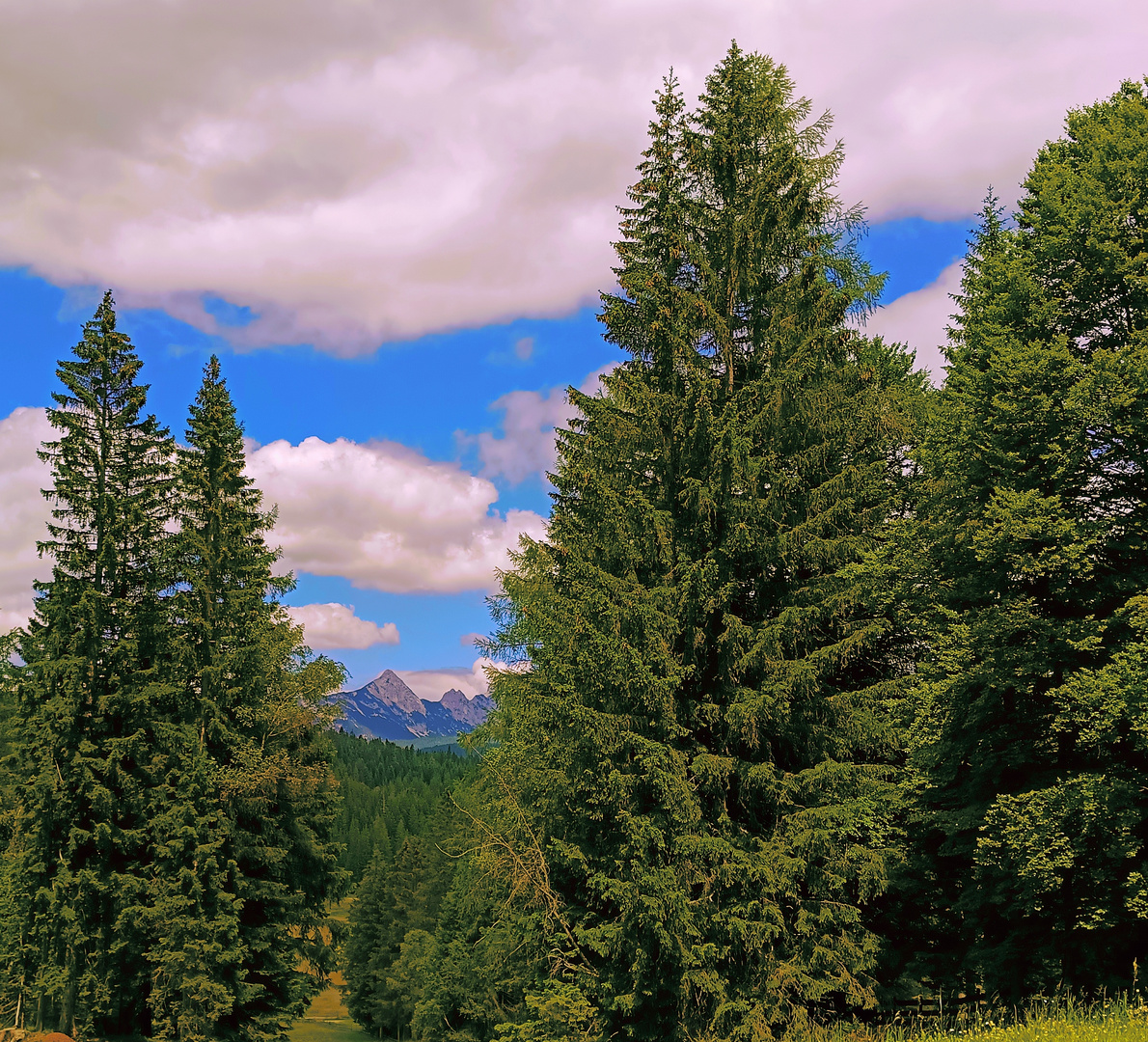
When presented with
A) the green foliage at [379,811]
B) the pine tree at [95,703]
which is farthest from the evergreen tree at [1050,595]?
the green foliage at [379,811]

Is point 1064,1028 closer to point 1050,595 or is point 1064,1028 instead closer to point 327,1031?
point 1050,595

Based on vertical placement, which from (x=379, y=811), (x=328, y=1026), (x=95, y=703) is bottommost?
(x=328, y=1026)

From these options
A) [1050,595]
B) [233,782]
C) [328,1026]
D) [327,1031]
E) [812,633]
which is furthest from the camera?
[328,1026]

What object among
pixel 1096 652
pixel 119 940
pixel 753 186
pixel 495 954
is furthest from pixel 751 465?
pixel 119 940

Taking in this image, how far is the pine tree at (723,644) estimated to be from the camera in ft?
43.9

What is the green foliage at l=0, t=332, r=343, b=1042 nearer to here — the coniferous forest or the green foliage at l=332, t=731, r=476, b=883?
the coniferous forest

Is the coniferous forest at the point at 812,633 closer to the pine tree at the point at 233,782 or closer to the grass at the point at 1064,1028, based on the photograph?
the grass at the point at 1064,1028

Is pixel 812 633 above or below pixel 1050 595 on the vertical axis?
below

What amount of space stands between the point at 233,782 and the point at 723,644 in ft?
57.9

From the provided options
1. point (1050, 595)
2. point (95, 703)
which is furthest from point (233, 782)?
point (1050, 595)

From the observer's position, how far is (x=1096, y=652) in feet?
52.0

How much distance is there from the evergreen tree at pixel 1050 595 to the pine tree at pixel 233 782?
18.8 metres

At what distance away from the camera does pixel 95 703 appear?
27594 mm

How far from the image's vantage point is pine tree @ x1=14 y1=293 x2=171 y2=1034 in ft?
84.7
